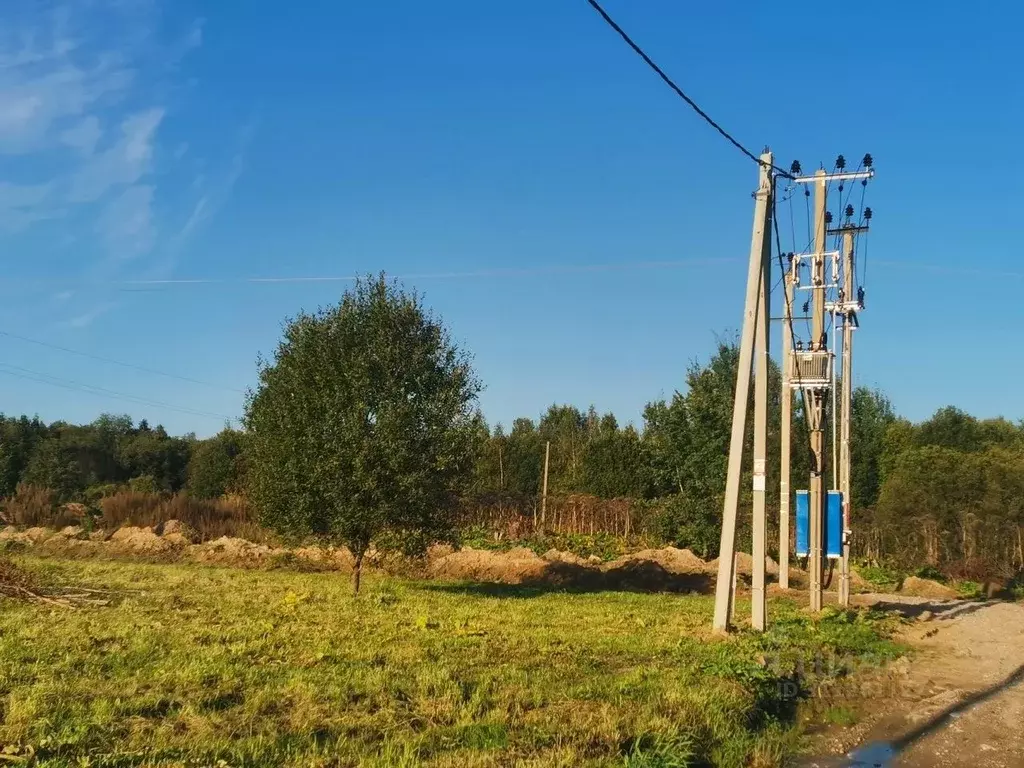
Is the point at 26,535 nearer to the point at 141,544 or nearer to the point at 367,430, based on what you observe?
the point at 141,544

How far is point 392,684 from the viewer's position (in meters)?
9.59

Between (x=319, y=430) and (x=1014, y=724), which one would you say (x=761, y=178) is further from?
(x=319, y=430)

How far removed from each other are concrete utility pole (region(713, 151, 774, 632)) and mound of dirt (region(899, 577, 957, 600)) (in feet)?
53.8

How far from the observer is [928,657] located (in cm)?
1443

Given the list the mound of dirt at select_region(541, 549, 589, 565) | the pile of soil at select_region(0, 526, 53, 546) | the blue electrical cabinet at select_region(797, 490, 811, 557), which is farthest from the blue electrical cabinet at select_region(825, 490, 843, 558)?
the pile of soil at select_region(0, 526, 53, 546)

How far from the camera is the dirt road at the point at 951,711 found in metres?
8.09

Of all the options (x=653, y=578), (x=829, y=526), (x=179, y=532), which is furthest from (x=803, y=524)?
(x=179, y=532)

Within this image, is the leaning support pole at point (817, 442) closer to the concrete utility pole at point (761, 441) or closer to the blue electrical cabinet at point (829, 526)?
the blue electrical cabinet at point (829, 526)

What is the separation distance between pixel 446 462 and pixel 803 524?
8.43 m

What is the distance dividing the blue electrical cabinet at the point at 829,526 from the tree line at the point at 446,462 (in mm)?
7940

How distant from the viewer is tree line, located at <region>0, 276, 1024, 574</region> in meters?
21.0

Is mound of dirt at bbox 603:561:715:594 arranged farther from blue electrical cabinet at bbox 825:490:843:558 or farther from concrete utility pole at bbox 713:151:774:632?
concrete utility pole at bbox 713:151:774:632

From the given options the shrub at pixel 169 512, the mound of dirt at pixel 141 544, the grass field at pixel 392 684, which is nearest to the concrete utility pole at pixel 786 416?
the grass field at pixel 392 684

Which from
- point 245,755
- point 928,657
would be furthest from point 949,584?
point 245,755
